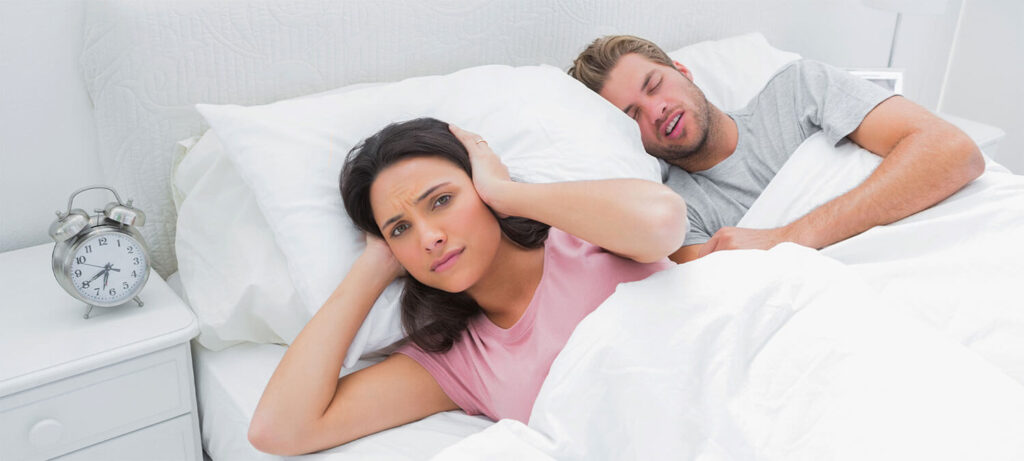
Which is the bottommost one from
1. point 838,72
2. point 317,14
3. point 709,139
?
point 709,139

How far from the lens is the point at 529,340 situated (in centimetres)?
104

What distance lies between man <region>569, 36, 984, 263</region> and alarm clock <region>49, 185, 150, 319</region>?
899 millimetres

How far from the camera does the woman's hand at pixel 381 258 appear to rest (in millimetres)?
1093

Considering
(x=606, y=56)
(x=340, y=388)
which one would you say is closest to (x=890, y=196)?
(x=606, y=56)

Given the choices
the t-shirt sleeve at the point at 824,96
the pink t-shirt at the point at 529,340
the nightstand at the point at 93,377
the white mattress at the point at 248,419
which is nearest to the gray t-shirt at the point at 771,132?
the t-shirt sleeve at the point at 824,96

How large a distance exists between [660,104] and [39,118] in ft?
3.64

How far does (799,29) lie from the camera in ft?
7.80

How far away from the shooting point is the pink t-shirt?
1.01 m

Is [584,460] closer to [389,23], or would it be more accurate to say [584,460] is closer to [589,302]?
[589,302]

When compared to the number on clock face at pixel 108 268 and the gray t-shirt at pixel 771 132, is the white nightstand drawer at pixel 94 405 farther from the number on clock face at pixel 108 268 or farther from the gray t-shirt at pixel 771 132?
the gray t-shirt at pixel 771 132

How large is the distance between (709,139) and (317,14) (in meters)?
0.81

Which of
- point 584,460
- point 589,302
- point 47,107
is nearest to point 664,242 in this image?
point 589,302

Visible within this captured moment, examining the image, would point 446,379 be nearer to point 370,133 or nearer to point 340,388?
point 340,388

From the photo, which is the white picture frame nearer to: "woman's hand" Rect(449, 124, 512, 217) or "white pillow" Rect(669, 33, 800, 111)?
"white pillow" Rect(669, 33, 800, 111)
